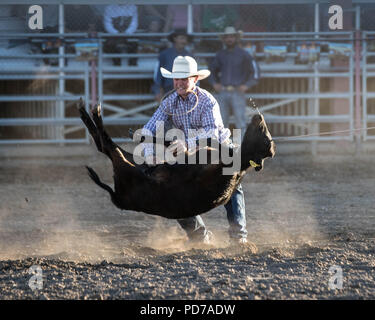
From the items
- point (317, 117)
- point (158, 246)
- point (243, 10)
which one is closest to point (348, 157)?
point (317, 117)

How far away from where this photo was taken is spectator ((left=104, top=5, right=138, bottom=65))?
1269cm

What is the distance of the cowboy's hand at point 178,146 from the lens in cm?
544

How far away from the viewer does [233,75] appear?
1238 centimetres

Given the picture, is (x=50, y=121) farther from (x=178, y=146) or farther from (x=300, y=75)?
(x=178, y=146)

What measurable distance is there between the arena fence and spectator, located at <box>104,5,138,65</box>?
7 centimetres

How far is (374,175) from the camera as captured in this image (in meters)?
11.1

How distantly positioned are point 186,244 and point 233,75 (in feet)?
20.4

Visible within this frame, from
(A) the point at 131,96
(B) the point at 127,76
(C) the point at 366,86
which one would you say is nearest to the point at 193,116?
(A) the point at 131,96

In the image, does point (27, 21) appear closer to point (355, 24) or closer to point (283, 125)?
point (283, 125)

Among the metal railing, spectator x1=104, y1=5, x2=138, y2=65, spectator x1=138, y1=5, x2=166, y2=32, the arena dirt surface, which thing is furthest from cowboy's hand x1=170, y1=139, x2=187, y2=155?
the metal railing

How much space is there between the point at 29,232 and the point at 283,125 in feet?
23.6

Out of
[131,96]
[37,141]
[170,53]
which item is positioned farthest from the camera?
[131,96]

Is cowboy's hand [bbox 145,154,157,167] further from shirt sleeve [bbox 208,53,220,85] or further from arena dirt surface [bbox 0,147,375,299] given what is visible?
shirt sleeve [bbox 208,53,220,85]

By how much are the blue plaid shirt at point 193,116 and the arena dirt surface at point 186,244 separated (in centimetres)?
100
